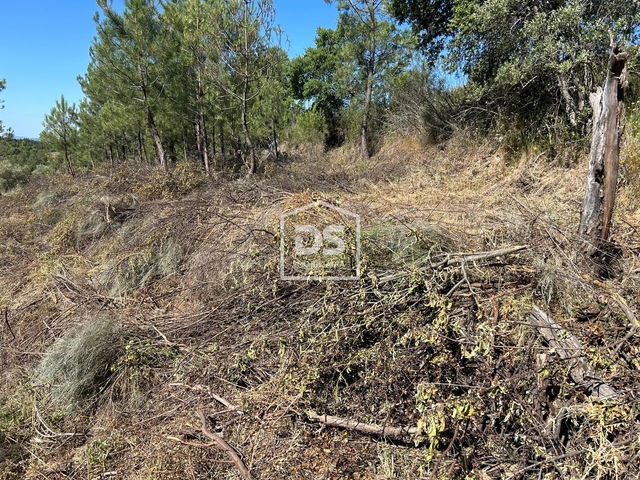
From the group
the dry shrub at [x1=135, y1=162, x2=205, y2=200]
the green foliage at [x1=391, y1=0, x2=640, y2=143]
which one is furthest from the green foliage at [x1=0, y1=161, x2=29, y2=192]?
the green foliage at [x1=391, y1=0, x2=640, y2=143]

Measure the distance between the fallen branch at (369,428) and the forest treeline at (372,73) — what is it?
2593 mm

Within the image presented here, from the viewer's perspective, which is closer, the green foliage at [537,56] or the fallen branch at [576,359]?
the fallen branch at [576,359]

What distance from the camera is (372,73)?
9.29 m

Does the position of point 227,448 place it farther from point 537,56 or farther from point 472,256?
point 537,56

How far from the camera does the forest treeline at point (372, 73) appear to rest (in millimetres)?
4609

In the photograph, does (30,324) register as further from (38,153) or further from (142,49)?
(38,153)

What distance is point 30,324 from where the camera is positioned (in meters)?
3.04

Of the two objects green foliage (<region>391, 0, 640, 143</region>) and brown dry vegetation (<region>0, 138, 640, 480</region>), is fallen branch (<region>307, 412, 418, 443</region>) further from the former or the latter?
green foliage (<region>391, 0, 640, 143</region>)

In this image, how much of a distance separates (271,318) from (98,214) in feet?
12.1

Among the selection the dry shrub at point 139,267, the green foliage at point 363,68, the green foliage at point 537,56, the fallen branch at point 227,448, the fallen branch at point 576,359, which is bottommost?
the fallen branch at point 227,448

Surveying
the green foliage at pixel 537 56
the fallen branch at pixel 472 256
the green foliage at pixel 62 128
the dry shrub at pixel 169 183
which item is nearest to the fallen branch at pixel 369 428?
the fallen branch at pixel 472 256

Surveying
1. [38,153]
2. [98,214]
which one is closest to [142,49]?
[98,214]

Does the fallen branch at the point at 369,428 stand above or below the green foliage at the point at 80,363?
below

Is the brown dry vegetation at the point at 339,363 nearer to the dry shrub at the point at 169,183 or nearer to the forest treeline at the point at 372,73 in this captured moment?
the forest treeline at the point at 372,73
